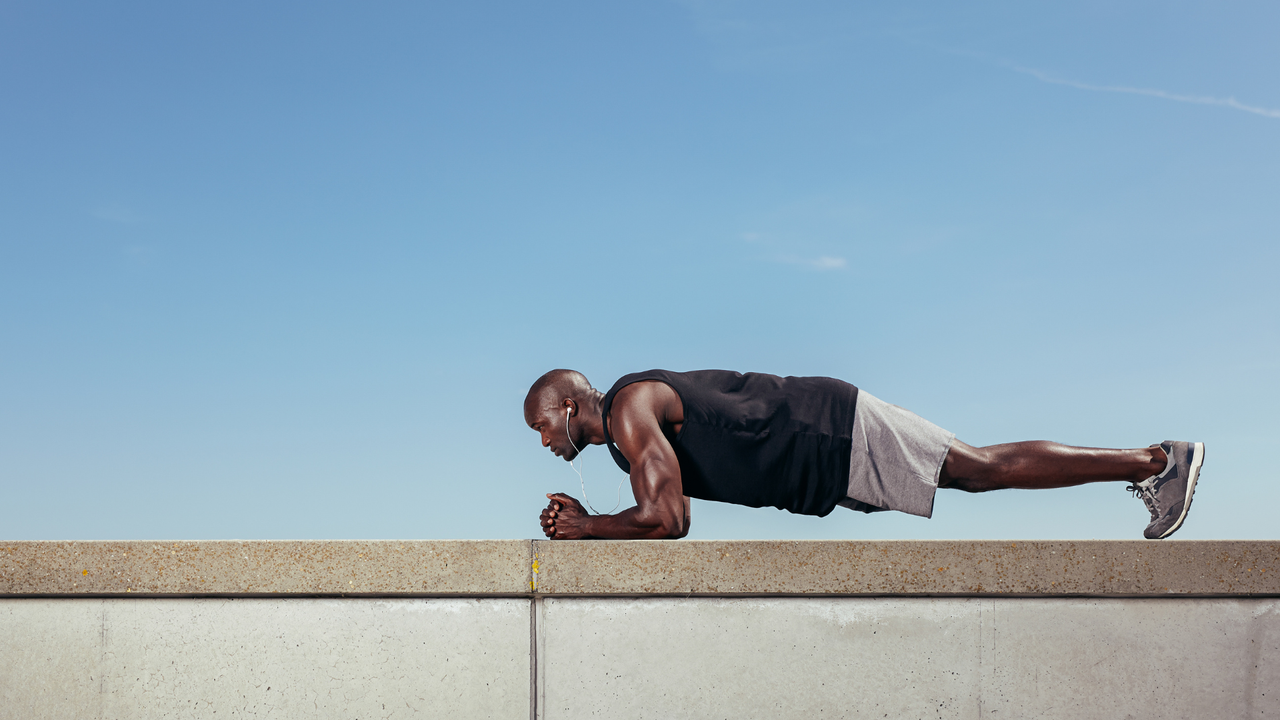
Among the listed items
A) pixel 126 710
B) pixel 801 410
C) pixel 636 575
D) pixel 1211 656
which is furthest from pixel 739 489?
pixel 126 710

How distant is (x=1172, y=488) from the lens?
4.17 meters

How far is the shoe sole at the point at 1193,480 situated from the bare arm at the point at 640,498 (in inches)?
86.7

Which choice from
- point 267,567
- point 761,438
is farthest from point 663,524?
point 267,567

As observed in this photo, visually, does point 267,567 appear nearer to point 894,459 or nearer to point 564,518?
point 564,518

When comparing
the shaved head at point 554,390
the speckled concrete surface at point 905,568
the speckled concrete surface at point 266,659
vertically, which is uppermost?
the shaved head at point 554,390

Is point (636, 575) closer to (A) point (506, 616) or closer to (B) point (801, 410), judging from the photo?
(A) point (506, 616)

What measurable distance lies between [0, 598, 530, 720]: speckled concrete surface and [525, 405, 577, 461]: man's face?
1049 millimetres

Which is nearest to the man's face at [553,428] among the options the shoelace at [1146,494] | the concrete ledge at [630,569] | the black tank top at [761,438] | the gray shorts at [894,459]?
the black tank top at [761,438]

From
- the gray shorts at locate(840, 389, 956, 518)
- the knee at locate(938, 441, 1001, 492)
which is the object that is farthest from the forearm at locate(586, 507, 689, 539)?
the knee at locate(938, 441, 1001, 492)

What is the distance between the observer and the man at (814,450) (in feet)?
13.4

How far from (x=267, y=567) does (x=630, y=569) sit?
133cm

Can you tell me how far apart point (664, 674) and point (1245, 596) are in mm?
2220

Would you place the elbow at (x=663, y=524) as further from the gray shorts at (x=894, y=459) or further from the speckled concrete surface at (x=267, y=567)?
the gray shorts at (x=894, y=459)

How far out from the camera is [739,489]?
4.21 meters
